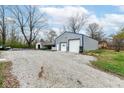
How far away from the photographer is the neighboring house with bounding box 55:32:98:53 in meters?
17.5

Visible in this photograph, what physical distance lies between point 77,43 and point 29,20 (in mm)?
8709

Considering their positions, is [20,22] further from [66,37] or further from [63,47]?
[63,47]

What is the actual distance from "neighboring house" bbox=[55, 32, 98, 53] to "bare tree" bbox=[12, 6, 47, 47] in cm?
690

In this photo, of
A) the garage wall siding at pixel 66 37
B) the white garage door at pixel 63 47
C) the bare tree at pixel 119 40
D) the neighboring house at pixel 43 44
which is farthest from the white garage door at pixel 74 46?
the bare tree at pixel 119 40

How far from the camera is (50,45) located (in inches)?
778

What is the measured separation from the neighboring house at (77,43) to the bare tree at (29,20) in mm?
6903

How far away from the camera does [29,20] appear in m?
9.88

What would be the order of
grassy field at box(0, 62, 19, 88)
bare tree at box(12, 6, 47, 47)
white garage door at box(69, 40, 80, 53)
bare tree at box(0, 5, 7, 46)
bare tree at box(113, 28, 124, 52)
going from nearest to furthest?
grassy field at box(0, 62, 19, 88)
bare tree at box(0, 5, 7, 46)
bare tree at box(12, 6, 47, 47)
white garage door at box(69, 40, 80, 53)
bare tree at box(113, 28, 124, 52)

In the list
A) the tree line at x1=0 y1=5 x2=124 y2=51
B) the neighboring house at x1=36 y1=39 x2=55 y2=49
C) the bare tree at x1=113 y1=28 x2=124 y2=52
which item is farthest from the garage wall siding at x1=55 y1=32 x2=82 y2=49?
the tree line at x1=0 y1=5 x2=124 y2=51

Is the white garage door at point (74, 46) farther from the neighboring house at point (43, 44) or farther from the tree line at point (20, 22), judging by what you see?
the tree line at point (20, 22)

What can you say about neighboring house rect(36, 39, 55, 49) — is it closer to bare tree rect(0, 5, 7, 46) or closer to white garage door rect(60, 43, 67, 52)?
white garage door rect(60, 43, 67, 52)
